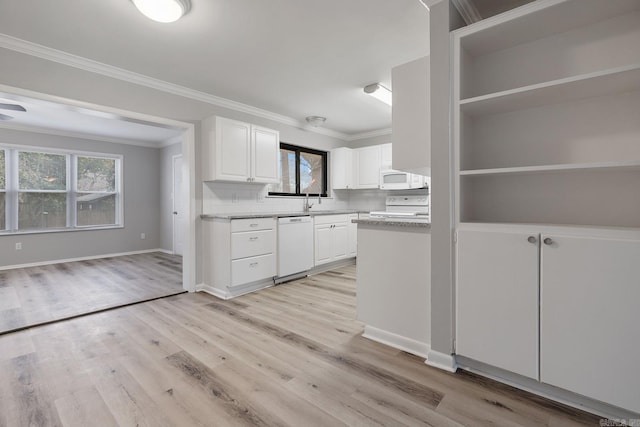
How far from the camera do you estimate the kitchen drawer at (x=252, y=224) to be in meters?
3.33

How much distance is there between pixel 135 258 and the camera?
5.82 m

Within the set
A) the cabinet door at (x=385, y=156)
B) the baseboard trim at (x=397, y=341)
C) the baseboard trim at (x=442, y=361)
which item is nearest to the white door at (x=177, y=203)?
the cabinet door at (x=385, y=156)

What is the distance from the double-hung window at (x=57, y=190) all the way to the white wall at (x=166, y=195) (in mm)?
801

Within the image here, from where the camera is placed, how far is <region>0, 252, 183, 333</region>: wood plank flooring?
9.62ft

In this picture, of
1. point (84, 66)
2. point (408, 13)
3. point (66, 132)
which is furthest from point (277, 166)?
point (66, 132)

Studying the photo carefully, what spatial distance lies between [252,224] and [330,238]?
1454mm

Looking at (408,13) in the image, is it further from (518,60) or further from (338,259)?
(338,259)

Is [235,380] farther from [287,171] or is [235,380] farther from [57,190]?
[57,190]

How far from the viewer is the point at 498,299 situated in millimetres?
1682

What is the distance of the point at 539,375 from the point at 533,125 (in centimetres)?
145

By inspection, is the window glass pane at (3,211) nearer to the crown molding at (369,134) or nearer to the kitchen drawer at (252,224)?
the kitchen drawer at (252,224)

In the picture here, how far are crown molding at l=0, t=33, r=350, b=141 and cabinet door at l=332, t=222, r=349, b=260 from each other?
195 centimetres

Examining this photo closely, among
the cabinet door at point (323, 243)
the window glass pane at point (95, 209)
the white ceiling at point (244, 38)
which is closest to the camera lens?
the white ceiling at point (244, 38)

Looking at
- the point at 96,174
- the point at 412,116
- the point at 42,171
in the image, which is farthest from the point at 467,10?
the point at 42,171
